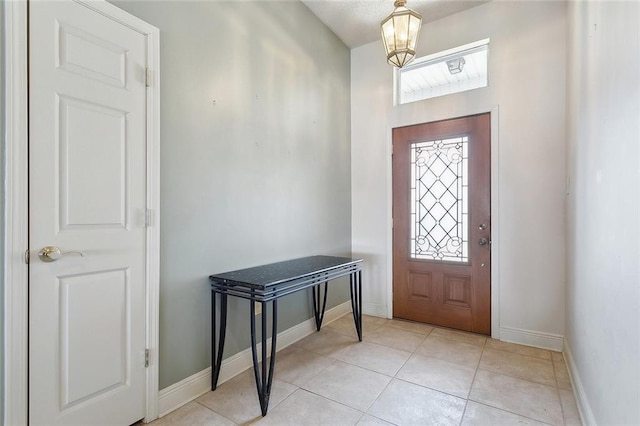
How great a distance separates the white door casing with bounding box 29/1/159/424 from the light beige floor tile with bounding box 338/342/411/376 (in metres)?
1.44

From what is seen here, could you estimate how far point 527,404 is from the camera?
6.24 feet

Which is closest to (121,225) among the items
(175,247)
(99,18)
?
(175,247)

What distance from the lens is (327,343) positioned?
2828 mm

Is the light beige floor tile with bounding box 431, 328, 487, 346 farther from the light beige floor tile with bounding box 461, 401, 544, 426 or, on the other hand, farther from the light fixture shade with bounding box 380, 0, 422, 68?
the light fixture shade with bounding box 380, 0, 422, 68

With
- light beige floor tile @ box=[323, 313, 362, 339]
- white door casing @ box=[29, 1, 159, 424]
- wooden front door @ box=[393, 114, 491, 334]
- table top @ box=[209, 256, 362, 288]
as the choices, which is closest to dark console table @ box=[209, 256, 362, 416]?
table top @ box=[209, 256, 362, 288]

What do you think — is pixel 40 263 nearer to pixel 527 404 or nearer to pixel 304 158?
pixel 304 158

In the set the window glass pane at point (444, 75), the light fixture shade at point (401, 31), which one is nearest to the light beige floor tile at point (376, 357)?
the light fixture shade at point (401, 31)

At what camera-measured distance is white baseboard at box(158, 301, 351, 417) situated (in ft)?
6.05

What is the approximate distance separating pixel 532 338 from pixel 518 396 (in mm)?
979

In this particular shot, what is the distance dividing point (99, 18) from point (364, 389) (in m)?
2.63

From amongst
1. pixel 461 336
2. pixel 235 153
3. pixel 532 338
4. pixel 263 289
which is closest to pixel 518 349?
pixel 532 338

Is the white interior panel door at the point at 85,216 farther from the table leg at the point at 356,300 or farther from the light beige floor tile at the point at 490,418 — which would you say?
the light beige floor tile at the point at 490,418

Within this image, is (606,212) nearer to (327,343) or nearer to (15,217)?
(327,343)

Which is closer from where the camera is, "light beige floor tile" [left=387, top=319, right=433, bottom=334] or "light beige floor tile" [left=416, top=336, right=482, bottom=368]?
"light beige floor tile" [left=416, top=336, right=482, bottom=368]
